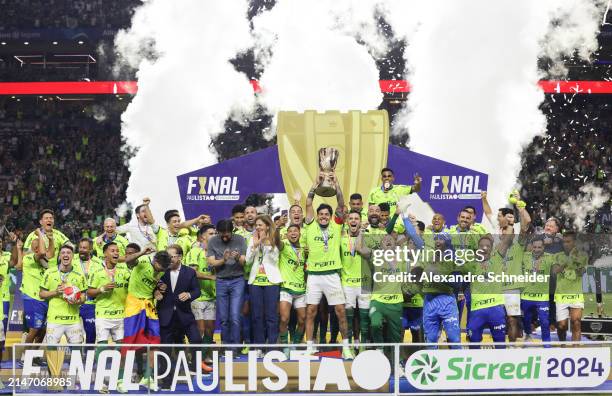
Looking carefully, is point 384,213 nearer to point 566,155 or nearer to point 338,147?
point 338,147

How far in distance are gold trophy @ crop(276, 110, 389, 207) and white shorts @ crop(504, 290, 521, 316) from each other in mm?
5228

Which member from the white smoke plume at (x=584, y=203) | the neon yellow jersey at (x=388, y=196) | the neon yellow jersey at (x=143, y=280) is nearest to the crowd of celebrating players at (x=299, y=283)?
the neon yellow jersey at (x=143, y=280)

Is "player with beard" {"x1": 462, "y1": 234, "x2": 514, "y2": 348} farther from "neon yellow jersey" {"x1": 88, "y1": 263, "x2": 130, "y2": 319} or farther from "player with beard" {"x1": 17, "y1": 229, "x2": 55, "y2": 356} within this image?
"player with beard" {"x1": 17, "y1": 229, "x2": 55, "y2": 356}

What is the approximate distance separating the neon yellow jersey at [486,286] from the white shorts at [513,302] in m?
0.48

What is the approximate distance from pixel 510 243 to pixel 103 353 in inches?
187

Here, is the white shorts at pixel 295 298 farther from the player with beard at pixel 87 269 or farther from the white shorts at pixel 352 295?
the player with beard at pixel 87 269

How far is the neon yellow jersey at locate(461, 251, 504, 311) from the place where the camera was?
33.9ft

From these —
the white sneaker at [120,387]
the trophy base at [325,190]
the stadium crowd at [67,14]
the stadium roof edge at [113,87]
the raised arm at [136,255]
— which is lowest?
the white sneaker at [120,387]

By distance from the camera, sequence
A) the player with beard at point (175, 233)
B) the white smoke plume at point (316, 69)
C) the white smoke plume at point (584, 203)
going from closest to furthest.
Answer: the player with beard at point (175, 233), the white smoke plume at point (316, 69), the white smoke plume at point (584, 203)

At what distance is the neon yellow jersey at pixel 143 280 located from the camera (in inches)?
415

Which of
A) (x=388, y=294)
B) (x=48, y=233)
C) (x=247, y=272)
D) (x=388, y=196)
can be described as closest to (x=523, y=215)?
(x=388, y=196)

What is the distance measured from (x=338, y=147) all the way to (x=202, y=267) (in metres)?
4.95

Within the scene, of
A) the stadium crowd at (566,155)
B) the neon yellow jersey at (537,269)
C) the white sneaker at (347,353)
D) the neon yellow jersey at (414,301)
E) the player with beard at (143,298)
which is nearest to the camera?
the white sneaker at (347,353)

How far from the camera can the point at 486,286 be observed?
34.1ft
